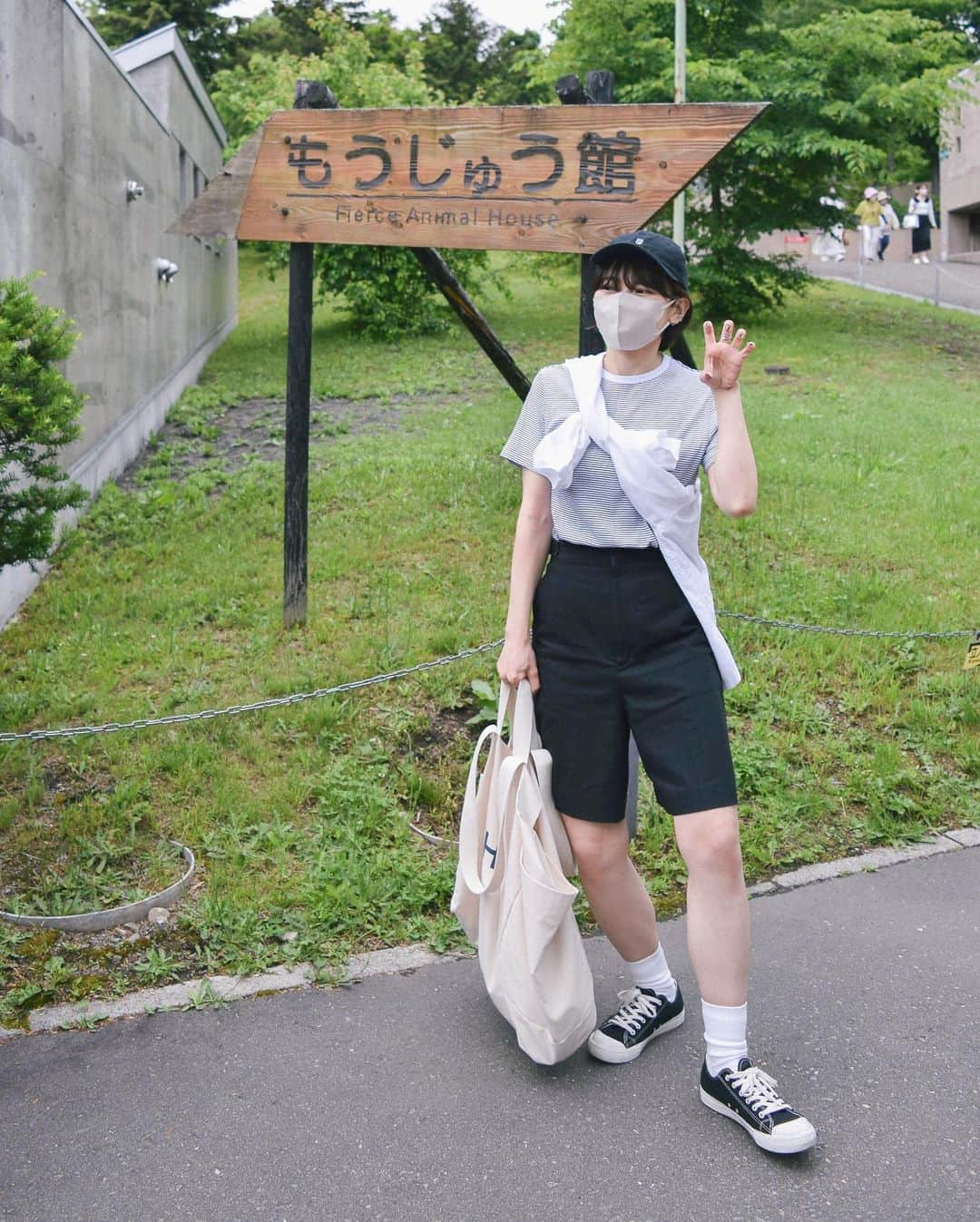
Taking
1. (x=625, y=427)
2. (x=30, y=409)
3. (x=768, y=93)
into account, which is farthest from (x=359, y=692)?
(x=768, y=93)

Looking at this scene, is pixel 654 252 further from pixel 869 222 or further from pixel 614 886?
pixel 869 222

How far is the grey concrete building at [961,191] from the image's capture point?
38.8 metres

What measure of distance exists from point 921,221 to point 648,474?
117 feet

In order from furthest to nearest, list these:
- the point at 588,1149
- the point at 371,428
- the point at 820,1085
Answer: the point at 371,428 → the point at 820,1085 → the point at 588,1149

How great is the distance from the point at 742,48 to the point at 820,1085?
1890 centimetres

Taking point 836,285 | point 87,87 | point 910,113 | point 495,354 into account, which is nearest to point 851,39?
point 910,113

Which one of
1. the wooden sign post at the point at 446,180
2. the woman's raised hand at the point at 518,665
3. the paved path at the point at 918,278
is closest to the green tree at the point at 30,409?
the wooden sign post at the point at 446,180

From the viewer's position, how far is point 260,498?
8727 millimetres

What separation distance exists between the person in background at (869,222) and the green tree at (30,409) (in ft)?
93.6

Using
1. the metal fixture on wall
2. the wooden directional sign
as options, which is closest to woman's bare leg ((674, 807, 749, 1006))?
the wooden directional sign

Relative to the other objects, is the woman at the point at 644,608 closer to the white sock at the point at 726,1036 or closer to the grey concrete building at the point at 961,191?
the white sock at the point at 726,1036

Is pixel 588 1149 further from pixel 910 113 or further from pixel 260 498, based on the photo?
pixel 910 113

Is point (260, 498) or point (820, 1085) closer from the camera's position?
point (820, 1085)

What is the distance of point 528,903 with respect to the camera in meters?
2.96
